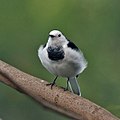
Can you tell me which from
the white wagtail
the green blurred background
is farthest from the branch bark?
the green blurred background

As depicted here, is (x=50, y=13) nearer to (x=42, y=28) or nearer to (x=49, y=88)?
(x=42, y=28)

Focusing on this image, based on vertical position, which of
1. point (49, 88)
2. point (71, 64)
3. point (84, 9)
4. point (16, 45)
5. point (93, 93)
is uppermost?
point (84, 9)

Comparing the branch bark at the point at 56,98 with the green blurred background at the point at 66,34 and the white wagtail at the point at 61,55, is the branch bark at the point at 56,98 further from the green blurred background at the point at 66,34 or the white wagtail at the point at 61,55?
the green blurred background at the point at 66,34

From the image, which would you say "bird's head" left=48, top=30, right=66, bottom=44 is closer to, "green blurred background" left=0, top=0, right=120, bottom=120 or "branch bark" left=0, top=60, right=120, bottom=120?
"branch bark" left=0, top=60, right=120, bottom=120

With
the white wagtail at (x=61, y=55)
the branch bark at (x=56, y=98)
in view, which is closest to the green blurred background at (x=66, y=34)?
the white wagtail at (x=61, y=55)

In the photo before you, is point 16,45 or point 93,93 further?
point 16,45

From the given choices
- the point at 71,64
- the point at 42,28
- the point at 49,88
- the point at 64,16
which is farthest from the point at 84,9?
the point at 49,88
